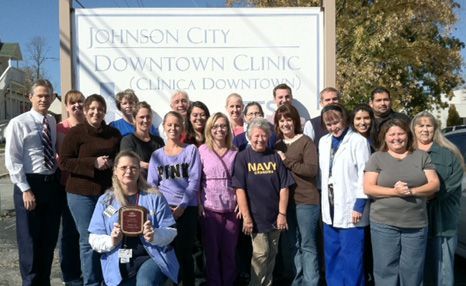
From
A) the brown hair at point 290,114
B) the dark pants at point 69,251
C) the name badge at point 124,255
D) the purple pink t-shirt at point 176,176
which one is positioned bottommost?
the dark pants at point 69,251

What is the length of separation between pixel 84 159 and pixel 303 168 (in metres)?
1.93

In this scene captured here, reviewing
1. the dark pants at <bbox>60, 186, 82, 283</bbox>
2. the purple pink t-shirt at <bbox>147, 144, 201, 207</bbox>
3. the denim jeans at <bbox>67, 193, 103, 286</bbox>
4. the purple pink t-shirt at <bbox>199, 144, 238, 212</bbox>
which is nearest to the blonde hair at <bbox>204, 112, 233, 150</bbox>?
the purple pink t-shirt at <bbox>199, 144, 238, 212</bbox>

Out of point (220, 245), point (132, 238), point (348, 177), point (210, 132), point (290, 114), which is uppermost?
point (290, 114)

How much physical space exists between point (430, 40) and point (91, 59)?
16.3 m

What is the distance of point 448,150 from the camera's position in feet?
13.8

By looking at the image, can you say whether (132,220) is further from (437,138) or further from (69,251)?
(437,138)

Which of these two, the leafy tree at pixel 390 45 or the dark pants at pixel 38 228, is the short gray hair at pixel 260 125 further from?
the leafy tree at pixel 390 45

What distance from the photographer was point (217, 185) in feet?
15.1

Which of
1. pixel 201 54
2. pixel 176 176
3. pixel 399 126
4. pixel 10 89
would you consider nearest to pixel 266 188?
pixel 176 176

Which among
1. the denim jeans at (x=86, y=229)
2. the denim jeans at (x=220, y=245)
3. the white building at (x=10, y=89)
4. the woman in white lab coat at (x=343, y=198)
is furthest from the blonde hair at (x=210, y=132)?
the white building at (x=10, y=89)

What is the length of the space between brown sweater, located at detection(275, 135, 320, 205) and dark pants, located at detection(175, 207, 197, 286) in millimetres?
947

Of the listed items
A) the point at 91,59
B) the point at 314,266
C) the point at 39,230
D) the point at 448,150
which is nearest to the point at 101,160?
the point at 39,230

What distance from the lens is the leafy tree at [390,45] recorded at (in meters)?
14.9

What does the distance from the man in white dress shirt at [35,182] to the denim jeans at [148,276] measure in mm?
1327
